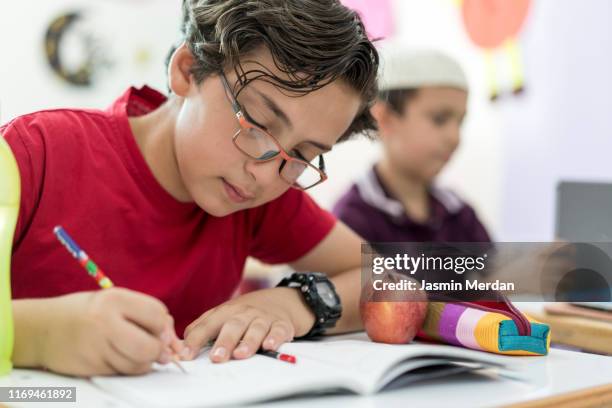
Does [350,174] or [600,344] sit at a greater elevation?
[350,174]

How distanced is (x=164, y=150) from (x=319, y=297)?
0.30 m

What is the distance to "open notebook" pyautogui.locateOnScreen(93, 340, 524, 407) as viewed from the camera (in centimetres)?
54

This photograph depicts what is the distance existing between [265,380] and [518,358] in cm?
32

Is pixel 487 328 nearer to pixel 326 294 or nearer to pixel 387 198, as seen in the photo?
pixel 326 294

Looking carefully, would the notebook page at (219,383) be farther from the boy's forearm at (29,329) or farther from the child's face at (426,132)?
the child's face at (426,132)

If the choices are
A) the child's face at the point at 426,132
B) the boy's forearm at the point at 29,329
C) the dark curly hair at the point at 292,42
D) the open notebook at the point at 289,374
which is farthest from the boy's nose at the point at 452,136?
the boy's forearm at the point at 29,329

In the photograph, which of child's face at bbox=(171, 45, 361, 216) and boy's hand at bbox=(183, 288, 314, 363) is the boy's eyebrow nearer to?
child's face at bbox=(171, 45, 361, 216)

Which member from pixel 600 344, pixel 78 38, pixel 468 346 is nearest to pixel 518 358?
pixel 468 346

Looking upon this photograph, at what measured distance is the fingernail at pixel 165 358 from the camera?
2.02 feet

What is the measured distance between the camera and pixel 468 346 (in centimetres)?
78

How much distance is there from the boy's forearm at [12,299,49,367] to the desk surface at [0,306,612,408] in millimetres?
14

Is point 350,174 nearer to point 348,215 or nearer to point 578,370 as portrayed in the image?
point 348,215

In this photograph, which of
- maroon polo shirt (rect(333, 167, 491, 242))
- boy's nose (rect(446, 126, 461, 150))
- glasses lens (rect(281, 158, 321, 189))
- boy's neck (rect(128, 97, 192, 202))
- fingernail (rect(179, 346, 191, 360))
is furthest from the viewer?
boy's nose (rect(446, 126, 461, 150))

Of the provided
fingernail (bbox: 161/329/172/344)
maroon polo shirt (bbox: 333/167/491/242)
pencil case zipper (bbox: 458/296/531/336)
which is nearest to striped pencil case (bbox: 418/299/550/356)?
pencil case zipper (bbox: 458/296/531/336)
